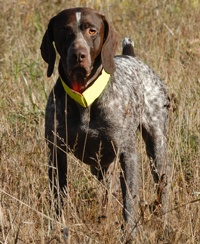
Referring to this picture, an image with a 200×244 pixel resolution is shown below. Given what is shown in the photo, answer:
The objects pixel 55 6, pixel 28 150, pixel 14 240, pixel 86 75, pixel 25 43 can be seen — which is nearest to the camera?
pixel 14 240

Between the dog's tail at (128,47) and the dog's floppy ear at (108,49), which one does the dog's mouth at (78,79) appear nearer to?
the dog's floppy ear at (108,49)

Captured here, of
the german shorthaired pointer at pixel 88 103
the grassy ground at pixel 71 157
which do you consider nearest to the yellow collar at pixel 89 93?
the german shorthaired pointer at pixel 88 103

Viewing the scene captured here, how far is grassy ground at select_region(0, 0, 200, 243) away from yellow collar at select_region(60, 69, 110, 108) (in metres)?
0.50

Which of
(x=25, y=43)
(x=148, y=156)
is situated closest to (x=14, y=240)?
(x=148, y=156)

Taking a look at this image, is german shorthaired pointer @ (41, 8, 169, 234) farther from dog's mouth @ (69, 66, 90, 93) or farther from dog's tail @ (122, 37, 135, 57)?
dog's tail @ (122, 37, 135, 57)

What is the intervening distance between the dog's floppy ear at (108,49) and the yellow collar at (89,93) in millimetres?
93

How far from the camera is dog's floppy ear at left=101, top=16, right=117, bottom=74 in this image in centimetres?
588

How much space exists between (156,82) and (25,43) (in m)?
2.83

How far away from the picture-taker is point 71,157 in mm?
5875

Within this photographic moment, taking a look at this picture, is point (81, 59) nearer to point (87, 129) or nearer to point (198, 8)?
point (87, 129)

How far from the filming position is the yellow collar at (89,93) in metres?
5.81

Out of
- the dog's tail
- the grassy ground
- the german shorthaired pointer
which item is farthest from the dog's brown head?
the dog's tail

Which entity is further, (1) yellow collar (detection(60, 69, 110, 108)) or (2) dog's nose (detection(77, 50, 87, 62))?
(1) yellow collar (detection(60, 69, 110, 108))

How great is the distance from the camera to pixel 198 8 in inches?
404
